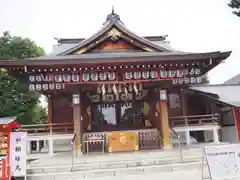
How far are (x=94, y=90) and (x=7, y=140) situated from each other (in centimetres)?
641

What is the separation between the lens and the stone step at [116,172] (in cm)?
831

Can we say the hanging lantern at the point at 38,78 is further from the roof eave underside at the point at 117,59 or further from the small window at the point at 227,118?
the small window at the point at 227,118

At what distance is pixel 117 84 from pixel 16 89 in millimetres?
12536

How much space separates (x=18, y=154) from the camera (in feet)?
26.6

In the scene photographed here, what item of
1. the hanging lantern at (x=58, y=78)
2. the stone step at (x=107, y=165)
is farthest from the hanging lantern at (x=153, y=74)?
the hanging lantern at (x=58, y=78)

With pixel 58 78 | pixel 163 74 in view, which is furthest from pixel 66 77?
pixel 163 74

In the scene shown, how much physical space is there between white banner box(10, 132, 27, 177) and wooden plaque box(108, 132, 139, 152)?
209 inches

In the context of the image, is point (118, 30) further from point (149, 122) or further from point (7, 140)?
point (7, 140)

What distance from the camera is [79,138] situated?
488 inches

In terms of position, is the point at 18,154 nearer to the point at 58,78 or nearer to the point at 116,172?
the point at 116,172

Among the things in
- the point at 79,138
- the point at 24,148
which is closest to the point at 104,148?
the point at 79,138

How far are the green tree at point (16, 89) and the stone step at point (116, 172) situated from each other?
13.3m

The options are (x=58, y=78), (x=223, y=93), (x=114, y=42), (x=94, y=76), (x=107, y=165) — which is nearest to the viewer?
(x=107, y=165)

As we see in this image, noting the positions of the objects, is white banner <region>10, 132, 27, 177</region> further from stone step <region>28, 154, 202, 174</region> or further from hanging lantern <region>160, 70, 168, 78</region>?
hanging lantern <region>160, 70, 168, 78</region>
